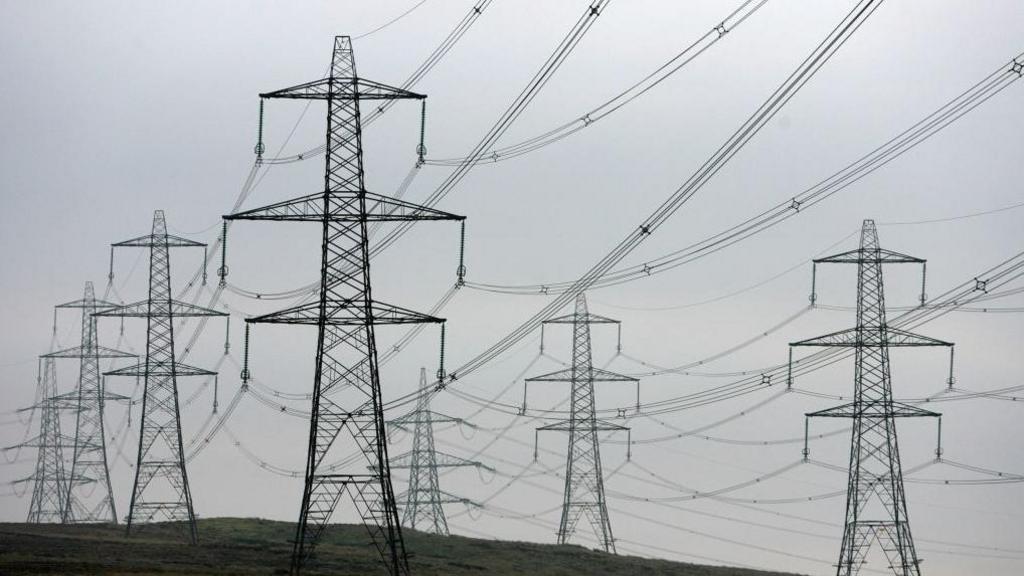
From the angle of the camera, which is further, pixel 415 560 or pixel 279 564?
pixel 415 560

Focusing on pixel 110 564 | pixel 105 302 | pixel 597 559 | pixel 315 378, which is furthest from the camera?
pixel 105 302

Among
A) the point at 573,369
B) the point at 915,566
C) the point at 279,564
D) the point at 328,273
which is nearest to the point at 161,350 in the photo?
the point at 279,564

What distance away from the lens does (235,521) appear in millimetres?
112312

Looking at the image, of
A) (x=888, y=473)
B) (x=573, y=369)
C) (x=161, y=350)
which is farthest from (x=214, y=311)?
(x=888, y=473)

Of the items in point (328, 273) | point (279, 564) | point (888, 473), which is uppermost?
point (328, 273)

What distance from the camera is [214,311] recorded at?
8200 centimetres

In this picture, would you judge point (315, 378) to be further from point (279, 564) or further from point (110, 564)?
point (279, 564)

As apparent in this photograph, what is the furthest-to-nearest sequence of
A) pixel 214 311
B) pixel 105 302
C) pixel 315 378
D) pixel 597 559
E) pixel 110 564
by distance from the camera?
pixel 105 302, pixel 597 559, pixel 214 311, pixel 110 564, pixel 315 378

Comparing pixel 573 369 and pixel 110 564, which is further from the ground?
pixel 573 369

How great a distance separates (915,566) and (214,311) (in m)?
36.3

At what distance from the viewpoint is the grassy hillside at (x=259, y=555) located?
228 ft

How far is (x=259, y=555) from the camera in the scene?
80438 millimetres

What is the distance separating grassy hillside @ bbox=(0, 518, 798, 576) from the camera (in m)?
69.6

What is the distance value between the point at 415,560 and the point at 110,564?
20351 millimetres
